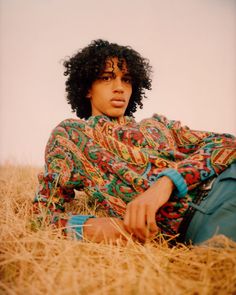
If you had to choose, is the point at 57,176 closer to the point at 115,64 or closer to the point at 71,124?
the point at 71,124

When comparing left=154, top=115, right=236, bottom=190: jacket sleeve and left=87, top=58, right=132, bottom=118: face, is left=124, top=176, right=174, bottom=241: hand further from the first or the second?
left=87, top=58, right=132, bottom=118: face

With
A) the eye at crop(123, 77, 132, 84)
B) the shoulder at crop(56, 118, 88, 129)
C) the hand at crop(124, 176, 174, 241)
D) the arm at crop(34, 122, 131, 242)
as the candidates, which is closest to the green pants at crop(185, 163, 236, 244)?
the hand at crop(124, 176, 174, 241)

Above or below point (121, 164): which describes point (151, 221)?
below

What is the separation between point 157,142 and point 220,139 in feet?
1.18

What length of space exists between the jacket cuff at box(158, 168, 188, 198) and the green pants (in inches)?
3.9

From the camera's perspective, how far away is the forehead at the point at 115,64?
2.24 meters

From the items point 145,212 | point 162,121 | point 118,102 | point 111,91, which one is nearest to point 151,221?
point 145,212

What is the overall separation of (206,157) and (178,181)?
265 mm

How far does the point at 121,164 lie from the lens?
1.52 metres

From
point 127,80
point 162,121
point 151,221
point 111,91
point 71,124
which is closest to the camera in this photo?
point 151,221

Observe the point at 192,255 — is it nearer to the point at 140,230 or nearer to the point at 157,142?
the point at 140,230

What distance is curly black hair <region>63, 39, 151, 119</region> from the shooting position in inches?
92.2

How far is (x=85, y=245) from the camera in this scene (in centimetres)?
123

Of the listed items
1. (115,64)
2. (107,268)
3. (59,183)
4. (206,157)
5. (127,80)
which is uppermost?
(115,64)
